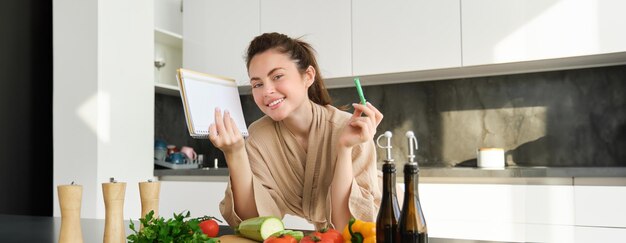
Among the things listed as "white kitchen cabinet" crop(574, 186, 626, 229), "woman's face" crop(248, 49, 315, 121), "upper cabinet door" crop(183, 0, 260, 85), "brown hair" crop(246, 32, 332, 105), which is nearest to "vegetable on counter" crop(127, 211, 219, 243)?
"woman's face" crop(248, 49, 315, 121)

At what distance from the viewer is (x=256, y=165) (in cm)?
165

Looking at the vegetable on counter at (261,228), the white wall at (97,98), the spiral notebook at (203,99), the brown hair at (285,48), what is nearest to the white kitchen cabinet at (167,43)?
the white wall at (97,98)

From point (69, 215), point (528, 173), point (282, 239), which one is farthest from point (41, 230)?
point (528, 173)

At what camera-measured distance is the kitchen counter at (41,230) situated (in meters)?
1.26

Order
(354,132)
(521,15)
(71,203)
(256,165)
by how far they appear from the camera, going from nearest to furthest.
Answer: (71,203), (354,132), (256,165), (521,15)

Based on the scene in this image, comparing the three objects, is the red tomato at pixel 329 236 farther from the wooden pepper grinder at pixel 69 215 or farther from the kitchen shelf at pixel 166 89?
the kitchen shelf at pixel 166 89

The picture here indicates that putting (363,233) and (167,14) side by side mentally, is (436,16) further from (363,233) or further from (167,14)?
(363,233)

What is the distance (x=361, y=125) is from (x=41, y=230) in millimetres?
896

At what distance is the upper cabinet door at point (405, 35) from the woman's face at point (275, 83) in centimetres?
137

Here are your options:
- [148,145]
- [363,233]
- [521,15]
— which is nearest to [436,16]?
[521,15]

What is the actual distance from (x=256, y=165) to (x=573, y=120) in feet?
6.38

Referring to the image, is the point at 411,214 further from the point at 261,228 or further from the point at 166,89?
the point at 166,89

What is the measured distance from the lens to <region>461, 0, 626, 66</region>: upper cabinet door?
2.44 metres

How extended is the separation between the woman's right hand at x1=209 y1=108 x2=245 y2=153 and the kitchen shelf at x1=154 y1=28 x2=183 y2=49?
80.1 inches
